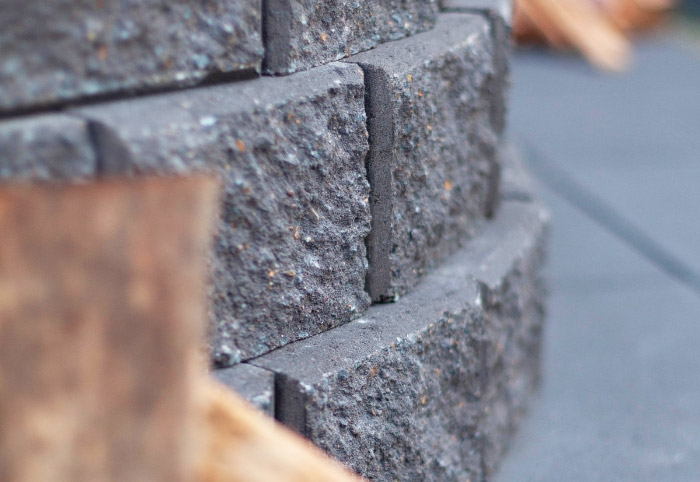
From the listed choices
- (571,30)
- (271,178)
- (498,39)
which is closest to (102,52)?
(271,178)

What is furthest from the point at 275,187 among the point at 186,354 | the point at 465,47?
the point at 465,47

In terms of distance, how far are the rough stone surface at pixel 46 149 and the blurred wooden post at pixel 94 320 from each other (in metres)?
0.16

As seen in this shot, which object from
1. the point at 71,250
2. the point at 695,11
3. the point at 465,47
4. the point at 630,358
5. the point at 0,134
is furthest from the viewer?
the point at 695,11

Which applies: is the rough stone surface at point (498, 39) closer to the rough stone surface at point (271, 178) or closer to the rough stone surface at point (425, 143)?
the rough stone surface at point (425, 143)

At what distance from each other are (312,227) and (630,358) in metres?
1.08

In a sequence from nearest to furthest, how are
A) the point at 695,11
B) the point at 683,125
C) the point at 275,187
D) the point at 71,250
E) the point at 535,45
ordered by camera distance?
the point at 71,250
the point at 275,187
the point at 683,125
the point at 535,45
the point at 695,11

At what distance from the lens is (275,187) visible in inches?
35.9

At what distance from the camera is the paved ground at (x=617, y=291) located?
1.41 metres

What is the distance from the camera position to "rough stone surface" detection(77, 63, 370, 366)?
76 cm

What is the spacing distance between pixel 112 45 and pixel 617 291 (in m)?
1.71

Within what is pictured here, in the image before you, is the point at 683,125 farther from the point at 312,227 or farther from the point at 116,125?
the point at 116,125

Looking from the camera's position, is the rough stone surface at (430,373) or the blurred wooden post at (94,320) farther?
the rough stone surface at (430,373)

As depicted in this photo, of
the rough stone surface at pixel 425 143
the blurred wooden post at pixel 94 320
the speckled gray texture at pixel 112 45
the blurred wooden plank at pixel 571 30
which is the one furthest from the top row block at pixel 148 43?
the blurred wooden plank at pixel 571 30

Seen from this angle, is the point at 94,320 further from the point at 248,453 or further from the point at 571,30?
the point at 571,30
